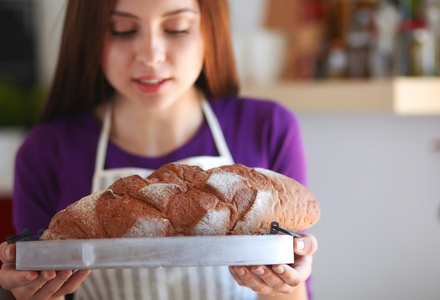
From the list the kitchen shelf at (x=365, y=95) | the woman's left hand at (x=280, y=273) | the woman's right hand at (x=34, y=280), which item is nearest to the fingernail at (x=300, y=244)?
the woman's left hand at (x=280, y=273)

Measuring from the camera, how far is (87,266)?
48 cm

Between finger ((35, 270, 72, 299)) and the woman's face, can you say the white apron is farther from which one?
finger ((35, 270, 72, 299))

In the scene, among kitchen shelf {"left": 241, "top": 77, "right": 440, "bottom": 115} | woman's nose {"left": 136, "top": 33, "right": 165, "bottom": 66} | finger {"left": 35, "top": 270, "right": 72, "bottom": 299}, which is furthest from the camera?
kitchen shelf {"left": 241, "top": 77, "right": 440, "bottom": 115}

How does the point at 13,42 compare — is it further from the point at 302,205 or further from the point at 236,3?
the point at 302,205

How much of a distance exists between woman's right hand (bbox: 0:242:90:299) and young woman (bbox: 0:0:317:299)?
230 mm

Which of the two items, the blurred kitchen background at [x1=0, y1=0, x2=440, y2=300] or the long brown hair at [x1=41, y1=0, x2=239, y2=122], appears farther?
the blurred kitchen background at [x1=0, y1=0, x2=440, y2=300]

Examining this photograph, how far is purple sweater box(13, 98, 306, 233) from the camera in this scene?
101 centimetres

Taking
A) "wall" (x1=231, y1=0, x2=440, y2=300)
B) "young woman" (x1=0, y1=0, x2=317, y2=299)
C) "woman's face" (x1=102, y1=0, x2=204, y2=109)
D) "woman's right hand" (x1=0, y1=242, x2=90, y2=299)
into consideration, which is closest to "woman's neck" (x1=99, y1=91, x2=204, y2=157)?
"young woman" (x1=0, y1=0, x2=317, y2=299)

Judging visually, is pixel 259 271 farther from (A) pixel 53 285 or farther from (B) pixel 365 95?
(B) pixel 365 95

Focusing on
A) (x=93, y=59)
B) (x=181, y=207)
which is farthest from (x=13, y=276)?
(x=93, y=59)

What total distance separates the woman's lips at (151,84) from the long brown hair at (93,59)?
110 millimetres

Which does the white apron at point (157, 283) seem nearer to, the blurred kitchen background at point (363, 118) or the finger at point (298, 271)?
the finger at point (298, 271)

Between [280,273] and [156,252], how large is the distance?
0.62 feet

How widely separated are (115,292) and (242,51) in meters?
1.18
